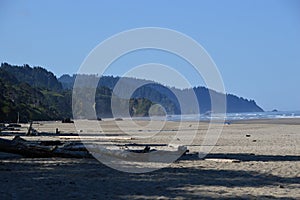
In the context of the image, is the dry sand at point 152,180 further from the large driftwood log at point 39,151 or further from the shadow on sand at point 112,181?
the large driftwood log at point 39,151

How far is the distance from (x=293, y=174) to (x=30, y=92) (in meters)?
149

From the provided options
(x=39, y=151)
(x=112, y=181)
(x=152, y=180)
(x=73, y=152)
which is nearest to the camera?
(x=112, y=181)

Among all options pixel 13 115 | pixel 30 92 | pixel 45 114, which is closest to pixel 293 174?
pixel 13 115

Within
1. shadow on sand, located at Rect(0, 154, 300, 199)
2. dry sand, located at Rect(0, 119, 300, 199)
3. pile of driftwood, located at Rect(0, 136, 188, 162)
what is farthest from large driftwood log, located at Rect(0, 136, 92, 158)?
shadow on sand, located at Rect(0, 154, 300, 199)

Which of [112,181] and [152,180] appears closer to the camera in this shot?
[112,181]

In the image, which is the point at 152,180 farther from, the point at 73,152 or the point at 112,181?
the point at 73,152

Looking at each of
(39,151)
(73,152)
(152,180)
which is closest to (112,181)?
(152,180)

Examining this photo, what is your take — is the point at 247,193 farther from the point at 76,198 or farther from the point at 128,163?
the point at 128,163

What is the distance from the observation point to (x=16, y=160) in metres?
18.4

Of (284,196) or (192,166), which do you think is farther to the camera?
(192,166)

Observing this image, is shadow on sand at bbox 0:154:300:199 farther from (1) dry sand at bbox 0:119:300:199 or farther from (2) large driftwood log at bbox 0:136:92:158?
(2) large driftwood log at bbox 0:136:92:158

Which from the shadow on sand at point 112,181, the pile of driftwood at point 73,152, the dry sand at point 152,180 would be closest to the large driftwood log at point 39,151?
the pile of driftwood at point 73,152

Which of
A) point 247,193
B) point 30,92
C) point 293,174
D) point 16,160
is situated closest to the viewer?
point 247,193

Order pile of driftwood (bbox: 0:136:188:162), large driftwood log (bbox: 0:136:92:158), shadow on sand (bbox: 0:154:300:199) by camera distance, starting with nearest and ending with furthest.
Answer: shadow on sand (bbox: 0:154:300:199), pile of driftwood (bbox: 0:136:188:162), large driftwood log (bbox: 0:136:92:158)
